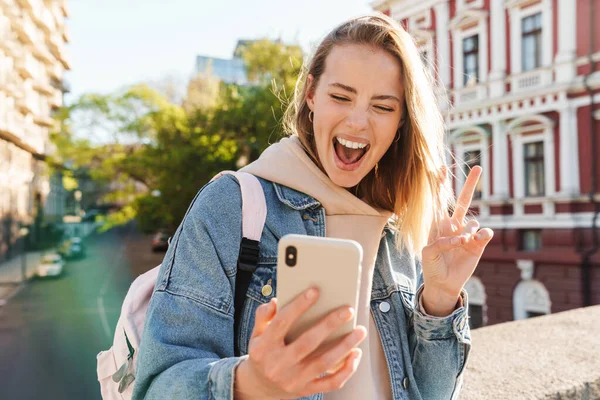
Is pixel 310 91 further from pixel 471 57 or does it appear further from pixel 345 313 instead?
pixel 471 57

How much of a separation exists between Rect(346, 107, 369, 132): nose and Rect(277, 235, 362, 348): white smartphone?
0.49 meters

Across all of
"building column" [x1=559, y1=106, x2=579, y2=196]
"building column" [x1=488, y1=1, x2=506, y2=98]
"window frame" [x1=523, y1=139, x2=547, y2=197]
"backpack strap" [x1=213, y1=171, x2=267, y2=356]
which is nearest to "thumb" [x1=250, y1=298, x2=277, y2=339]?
"backpack strap" [x1=213, y1=171, x2=267, y2=356]

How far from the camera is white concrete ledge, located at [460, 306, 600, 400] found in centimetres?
171

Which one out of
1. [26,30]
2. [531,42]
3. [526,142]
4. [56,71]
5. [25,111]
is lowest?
[526,142]

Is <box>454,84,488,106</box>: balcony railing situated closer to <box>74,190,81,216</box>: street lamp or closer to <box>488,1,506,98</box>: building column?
<box>488,1,506,98</box>: building column

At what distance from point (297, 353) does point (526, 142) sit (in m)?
16.5

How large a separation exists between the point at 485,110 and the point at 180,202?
1140cm

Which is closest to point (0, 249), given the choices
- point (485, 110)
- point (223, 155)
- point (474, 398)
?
Result: point (223, 155)

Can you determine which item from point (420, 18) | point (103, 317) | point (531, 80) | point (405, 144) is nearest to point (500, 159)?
point (531, 80)

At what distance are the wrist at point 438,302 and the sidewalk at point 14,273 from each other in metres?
36.0

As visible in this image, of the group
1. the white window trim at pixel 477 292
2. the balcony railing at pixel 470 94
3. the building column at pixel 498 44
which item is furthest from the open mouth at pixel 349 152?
the balcony railing at pixel 470 94

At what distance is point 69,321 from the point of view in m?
36.4

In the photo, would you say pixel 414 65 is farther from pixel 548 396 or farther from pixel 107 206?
pixel 107 206

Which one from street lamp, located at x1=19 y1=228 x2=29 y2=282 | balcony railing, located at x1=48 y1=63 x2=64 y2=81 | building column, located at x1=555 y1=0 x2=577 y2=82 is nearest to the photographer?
building column, located at x1=555 y1=0 x2=577 y2=82
